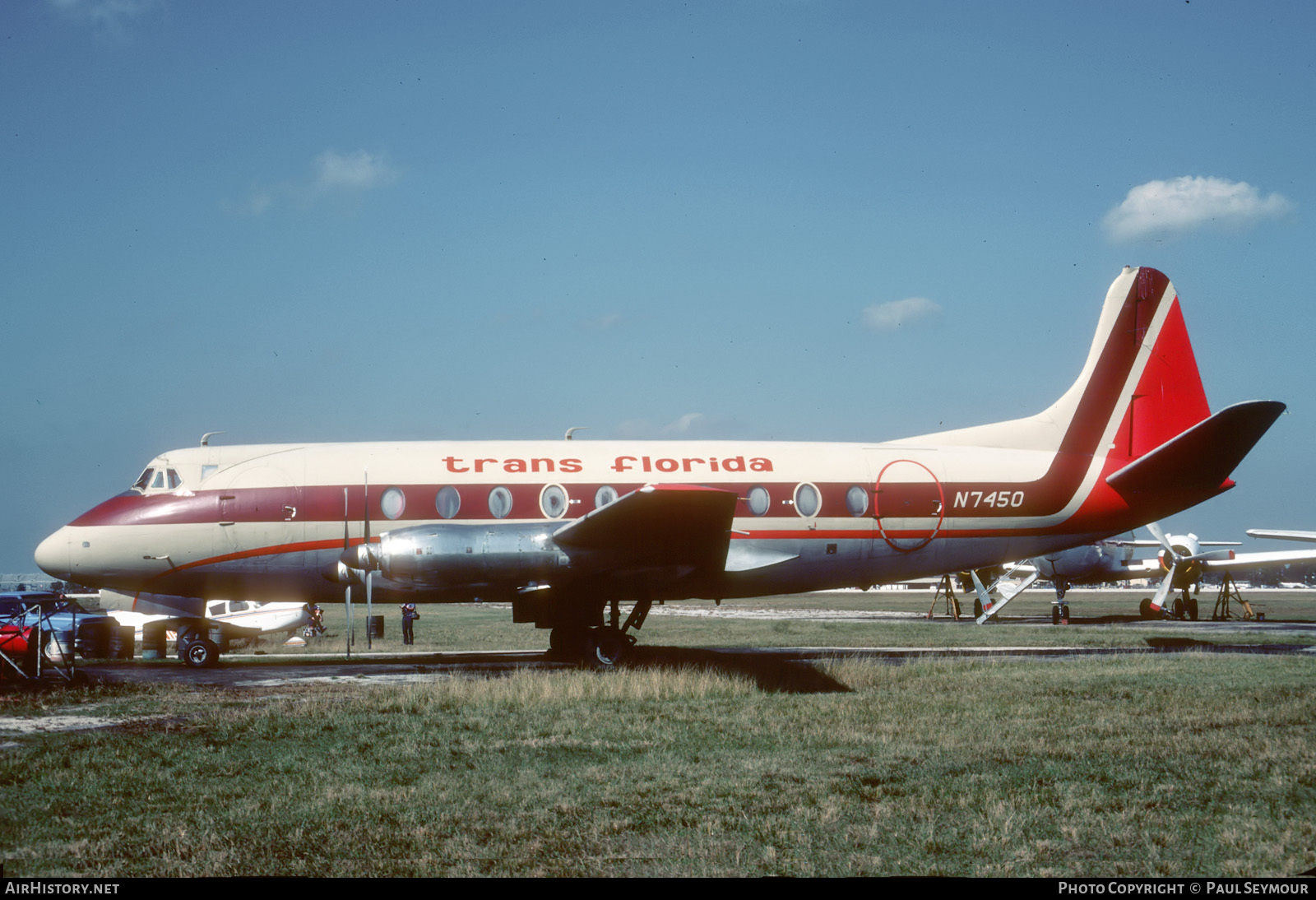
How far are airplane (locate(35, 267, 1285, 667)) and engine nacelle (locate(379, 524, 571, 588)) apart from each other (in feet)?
0.11

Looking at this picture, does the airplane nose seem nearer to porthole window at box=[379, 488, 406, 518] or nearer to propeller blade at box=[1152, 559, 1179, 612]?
porthole window at box=[379, 488, 406, 518]

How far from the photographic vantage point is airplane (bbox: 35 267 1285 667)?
58.9ft

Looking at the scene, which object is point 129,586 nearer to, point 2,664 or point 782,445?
point 2,664

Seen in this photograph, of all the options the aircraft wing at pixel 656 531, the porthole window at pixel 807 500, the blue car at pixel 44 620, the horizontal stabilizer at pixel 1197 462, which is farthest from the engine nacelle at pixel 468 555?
the horizontal stabilizer at pixel 1197 462

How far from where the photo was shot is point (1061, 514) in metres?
21.6

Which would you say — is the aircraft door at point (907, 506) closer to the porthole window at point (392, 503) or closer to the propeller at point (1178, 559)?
the porthole window at point (392, 503)

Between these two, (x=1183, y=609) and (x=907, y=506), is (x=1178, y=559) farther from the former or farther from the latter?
(x=907, y=506)

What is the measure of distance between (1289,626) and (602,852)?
38.5 m

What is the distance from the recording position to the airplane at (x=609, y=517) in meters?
18.0

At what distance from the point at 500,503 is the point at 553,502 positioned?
39.9 inches

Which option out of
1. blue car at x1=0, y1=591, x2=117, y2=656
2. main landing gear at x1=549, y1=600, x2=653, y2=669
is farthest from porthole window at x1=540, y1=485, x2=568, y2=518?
blue car at x1=0, y1=591, x2=117, y2=656

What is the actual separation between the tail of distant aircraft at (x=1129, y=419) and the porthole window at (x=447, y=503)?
10.5 m

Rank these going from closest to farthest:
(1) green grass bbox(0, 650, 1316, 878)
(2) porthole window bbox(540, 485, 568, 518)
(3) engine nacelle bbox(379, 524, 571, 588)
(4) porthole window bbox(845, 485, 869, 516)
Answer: (1) green grass bbox(0, 650, 1316, 878), (3) engine nacelle bbox(379, 524, 571, 588), (2) porthole window bbox(540, 485, 568, 518), (4) porthole window bbox(845, 485, 869, 516)
